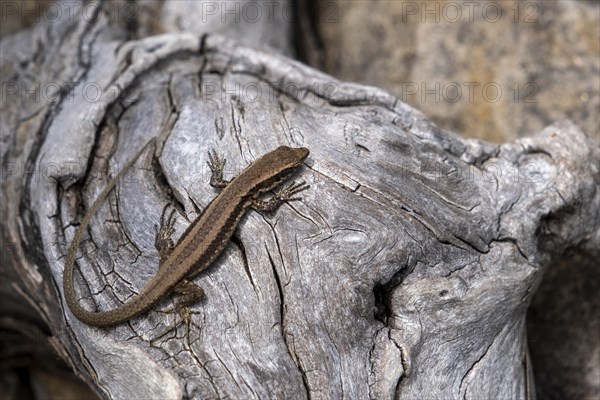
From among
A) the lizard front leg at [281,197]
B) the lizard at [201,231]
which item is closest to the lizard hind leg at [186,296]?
the lizard at [201,231]

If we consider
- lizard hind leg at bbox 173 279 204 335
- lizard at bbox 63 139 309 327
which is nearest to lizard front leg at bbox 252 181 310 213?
lizard at bbox 63 139 309 327

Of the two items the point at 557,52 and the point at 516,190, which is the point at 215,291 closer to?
the point at 516,190

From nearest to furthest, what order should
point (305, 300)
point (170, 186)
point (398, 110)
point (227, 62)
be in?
point (305, 300) < point (170, 186) < point (398, 110) < point (227, 62)

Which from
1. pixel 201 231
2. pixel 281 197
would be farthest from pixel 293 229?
pixel 201 231

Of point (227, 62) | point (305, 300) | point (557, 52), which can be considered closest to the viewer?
point (305, 300)

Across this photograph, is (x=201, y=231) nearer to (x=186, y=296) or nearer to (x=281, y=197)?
(x=186, y=296)

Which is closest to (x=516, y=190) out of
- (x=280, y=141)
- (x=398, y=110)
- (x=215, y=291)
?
(x=398, y=110)
